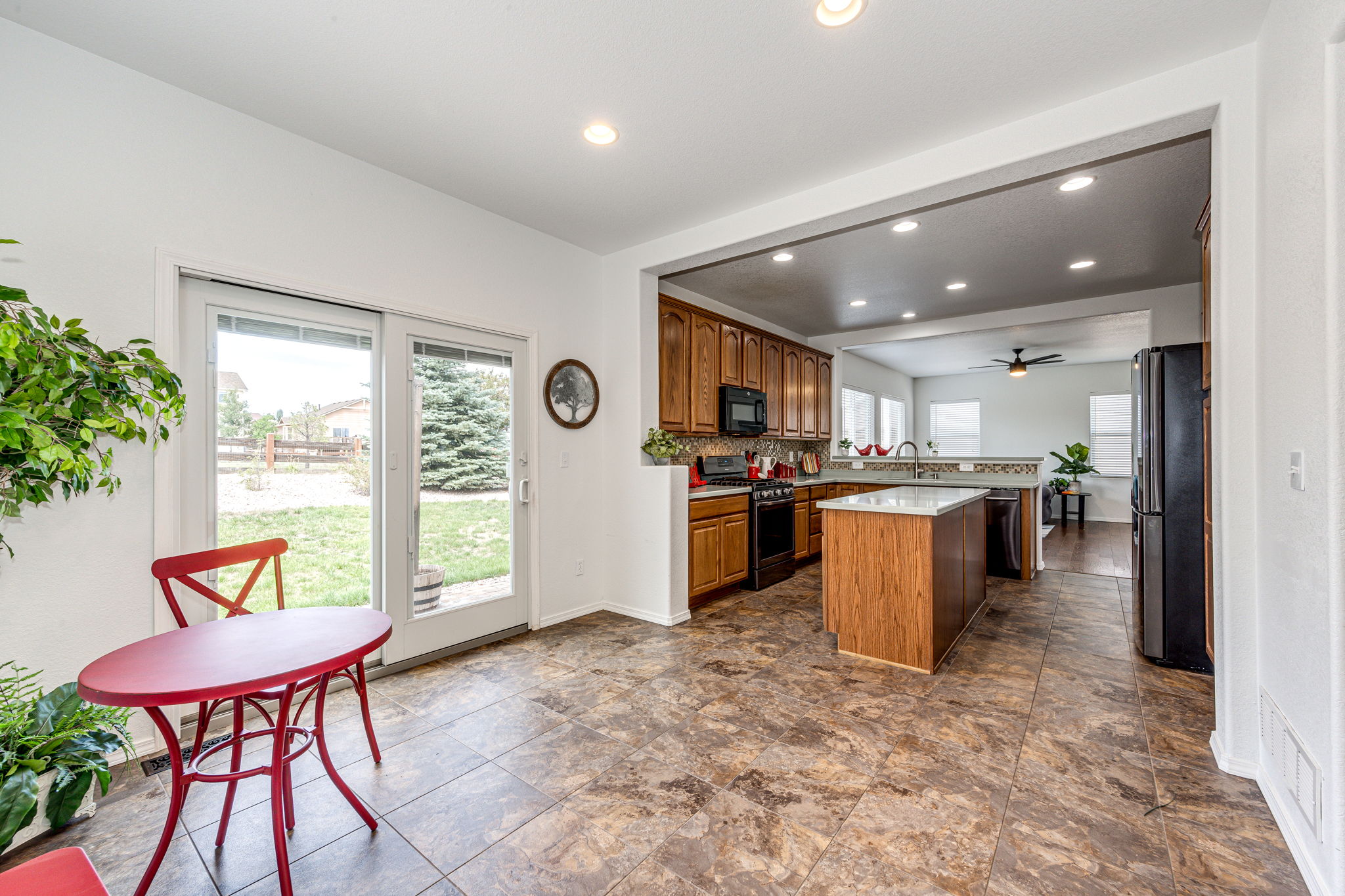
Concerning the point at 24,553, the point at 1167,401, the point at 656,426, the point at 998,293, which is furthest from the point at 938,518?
the point at 24,553

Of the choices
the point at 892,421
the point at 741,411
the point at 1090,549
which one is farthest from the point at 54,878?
the point at 892,421

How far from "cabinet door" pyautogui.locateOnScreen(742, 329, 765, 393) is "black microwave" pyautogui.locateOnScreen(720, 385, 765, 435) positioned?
0.35 ft

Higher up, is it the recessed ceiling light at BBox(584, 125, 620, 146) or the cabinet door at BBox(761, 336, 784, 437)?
the recessed ceiling light at BBox(584, 125, 620, 146)

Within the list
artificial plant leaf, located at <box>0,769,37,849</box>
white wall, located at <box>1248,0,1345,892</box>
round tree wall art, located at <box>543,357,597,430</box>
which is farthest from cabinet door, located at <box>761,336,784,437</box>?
artificial plant leaf, located at <box>0,769,37,849</box>

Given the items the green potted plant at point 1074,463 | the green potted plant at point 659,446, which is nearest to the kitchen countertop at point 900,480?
the green potted plant at point 659,446

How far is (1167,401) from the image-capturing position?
2.91 m

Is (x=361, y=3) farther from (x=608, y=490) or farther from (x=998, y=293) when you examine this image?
(x=998, y=293)

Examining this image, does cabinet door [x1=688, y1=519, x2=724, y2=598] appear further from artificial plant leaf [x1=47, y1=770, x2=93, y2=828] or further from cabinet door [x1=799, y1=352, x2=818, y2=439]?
artificial plant leaf [x1=47, y1=770, x2=93, y2=828]

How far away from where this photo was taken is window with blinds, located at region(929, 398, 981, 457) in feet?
34.5

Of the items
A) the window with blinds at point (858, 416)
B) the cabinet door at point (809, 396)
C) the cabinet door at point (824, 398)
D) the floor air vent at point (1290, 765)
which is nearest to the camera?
the floor air vent at point (1290, 765)

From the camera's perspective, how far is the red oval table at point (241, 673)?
1269 mm

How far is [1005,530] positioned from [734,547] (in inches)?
103

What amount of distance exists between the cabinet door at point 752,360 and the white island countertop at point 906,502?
1.95 m

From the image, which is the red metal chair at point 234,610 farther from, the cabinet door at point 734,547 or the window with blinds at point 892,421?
the window with blinds at point 892,421
